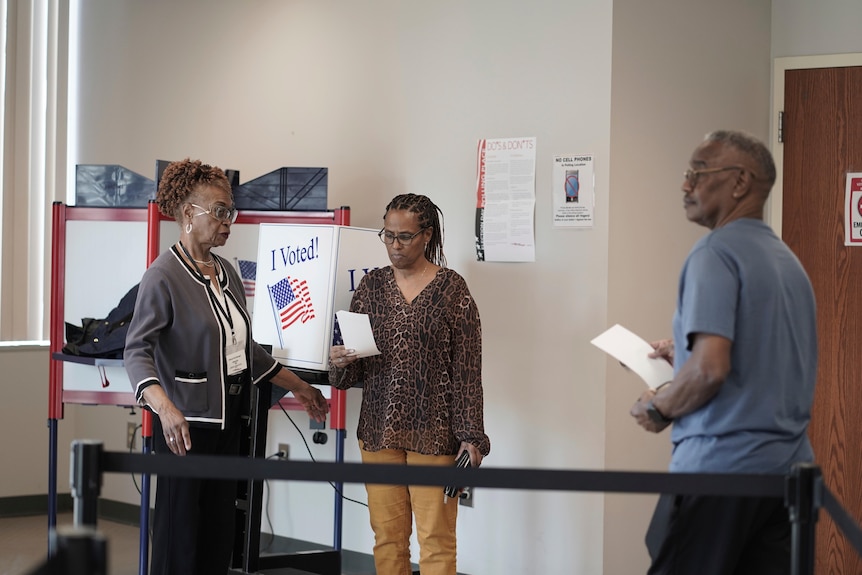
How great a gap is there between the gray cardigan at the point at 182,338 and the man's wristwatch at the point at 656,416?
1471 millimetres

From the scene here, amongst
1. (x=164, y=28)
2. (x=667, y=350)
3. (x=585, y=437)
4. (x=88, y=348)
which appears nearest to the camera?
(x=667, y=350)

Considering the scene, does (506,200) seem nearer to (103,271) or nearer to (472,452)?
(472,452)

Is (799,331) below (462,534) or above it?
above

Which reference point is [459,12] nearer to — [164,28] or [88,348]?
[164,28]

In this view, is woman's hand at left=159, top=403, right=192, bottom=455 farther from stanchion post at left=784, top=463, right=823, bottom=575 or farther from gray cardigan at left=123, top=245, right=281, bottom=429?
stanchion post at left=784, top=463, right=823, bottom=575

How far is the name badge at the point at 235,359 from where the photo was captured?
3.16m

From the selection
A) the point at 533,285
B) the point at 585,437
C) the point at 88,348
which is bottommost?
the point at 585,437

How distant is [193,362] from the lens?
308 centimetres

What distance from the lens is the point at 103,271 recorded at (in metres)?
4.26

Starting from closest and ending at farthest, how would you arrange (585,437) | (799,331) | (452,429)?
(799,331), (452,429), (585,437)

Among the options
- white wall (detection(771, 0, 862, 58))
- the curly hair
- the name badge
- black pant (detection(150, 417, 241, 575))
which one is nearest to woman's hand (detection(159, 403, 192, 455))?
black pant (detection(150, 417, 241, 575))

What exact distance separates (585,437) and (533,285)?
2.11ft

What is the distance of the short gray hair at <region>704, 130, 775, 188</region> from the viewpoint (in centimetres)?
217

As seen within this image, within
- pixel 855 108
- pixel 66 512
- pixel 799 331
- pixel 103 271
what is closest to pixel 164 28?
pixel 103 271
